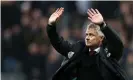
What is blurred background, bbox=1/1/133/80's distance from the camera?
41.8 feet

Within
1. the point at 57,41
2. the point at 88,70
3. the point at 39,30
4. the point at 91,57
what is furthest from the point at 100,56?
the point at 39,30

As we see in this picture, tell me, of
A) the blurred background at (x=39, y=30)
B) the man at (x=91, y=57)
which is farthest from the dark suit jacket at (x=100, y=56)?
the blurred background at (x=39, y=30)

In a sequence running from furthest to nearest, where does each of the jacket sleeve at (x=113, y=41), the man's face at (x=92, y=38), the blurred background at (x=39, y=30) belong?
the blurred background at (x=39, y=30)
the man's face at (x=92, y=38)
the jacket sleeve at (x=113, y=41)

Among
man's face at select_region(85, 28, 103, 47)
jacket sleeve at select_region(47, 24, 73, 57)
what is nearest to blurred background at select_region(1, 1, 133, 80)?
jacket sleeve at select_region(47, 24, 73, 57)

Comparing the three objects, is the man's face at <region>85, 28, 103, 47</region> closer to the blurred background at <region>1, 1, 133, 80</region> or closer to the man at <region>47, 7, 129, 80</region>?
the man at <region>47, 7, 129, 80</region>

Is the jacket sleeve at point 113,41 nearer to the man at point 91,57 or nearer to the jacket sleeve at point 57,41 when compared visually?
the man at point 91,57

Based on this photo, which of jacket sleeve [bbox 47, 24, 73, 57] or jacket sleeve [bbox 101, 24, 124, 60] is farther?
jacket sleeve [bbox 47, 24, 73, 57]

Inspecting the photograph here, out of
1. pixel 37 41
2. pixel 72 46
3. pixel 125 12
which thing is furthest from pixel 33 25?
pixel 72 46

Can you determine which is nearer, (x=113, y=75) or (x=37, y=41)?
(x=113, y=75)

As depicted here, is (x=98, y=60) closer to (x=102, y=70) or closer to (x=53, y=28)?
(x=102, y=70)

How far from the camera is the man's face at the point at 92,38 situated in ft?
26.1

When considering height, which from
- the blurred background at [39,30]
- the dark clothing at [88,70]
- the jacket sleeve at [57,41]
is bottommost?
the blurred background at [39,30]

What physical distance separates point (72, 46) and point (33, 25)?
16.7 ft

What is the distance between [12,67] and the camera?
13.1 m
